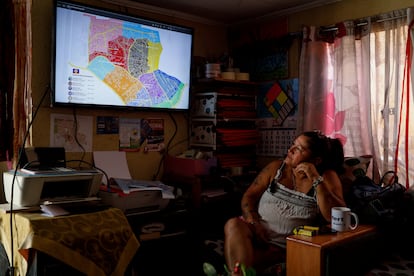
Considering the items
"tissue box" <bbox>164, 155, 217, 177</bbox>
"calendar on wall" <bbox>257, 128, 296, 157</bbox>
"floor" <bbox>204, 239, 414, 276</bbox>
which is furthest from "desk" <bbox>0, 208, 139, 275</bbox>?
"calendar on wall" <bbox>257, 128, 296, 157</bbox>

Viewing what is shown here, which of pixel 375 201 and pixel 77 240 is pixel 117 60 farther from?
pixel 375 201

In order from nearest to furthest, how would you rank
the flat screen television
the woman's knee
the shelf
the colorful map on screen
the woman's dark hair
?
the woman's knee
the woman's dark hair
the flat screen television
the colorful map on screen
the shelf

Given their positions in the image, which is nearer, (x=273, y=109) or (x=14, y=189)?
(x=14, y=189)

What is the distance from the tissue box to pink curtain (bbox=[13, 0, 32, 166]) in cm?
107

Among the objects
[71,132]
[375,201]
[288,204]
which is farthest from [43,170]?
[375,201]

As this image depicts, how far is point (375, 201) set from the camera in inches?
80.1

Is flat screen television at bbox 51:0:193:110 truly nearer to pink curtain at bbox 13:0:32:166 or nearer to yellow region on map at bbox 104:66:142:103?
yellow region on map at bbox 104:66:142:103

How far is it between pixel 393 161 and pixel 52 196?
203 cm

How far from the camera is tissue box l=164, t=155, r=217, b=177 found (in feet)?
9.11

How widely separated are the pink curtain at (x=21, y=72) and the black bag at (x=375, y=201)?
1.93 m

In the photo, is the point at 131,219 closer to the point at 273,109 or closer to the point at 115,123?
the point at 115,123

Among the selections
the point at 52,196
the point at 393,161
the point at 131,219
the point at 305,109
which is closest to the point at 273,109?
the point at 305,109

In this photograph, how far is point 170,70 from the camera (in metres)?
2.84

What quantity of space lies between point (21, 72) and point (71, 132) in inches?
20.0
